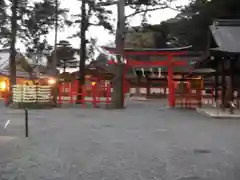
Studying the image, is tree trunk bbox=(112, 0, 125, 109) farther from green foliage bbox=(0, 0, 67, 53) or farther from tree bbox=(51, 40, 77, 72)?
tree bbox=(51, 40, 77, 72)

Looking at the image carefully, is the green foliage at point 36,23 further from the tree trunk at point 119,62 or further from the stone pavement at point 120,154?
the stone pavement at point 120,154

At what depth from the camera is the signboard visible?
2561 cm

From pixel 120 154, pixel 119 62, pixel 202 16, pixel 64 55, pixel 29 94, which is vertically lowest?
pixel 120 154

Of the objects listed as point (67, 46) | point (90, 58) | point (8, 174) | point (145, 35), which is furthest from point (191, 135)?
point (67, 46)

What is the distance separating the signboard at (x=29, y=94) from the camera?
84.0 feet

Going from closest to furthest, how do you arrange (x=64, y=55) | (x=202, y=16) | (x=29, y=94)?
(x=29, y=94) < (x=202, y=16) < (x=64, y=55)

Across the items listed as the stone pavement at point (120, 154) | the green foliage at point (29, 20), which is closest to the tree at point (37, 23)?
the green foliage at point (29, 20)

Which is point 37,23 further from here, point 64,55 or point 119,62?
point 64,55

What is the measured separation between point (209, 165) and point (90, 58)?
3459 centimetres

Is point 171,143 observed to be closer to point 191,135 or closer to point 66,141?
point 191,135

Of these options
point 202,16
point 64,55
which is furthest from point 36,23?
point 64,55

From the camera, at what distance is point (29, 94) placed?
25859 mm

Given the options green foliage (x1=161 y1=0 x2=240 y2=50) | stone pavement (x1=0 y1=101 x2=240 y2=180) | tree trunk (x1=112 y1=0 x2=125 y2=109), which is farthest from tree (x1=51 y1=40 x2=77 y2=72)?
stone pavement (x1=0 y1=101 x2=240 y2=180)

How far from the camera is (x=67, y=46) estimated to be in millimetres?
52938
